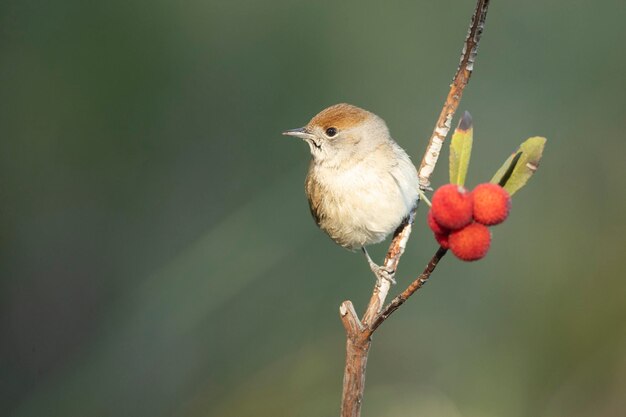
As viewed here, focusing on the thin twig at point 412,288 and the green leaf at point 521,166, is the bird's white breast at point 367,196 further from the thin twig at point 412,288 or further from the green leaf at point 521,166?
the green leaf at point 521,166

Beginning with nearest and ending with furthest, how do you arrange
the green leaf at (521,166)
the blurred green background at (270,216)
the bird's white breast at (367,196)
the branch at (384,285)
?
the green leaf at (521,166), the branch at (384,285), the bird's white breast at (367,196), the blurred green background at (270,216)

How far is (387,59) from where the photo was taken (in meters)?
6.51

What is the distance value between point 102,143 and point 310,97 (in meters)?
1.80

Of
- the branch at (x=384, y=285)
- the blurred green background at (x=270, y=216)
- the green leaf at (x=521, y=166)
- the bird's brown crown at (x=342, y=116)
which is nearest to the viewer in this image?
the green leaf at (x=521, y=166)

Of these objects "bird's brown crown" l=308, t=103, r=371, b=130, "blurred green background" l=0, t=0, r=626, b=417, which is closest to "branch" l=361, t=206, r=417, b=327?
"bird's brown crown" l=308, t=103, r=371, b=130

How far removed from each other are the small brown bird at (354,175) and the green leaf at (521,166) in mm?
1845

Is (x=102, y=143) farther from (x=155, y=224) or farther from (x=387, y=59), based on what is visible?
(x=387, y=59)

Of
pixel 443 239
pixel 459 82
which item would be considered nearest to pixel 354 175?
pixel 459 82

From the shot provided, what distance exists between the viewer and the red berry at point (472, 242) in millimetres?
1586

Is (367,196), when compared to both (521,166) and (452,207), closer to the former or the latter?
(521,166)

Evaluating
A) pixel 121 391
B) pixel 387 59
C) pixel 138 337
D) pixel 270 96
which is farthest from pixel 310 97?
pixel 121 391

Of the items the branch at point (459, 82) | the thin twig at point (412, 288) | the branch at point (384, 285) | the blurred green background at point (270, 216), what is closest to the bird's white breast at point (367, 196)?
the branch at point (384, 285)

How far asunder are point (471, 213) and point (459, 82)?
0.80 metres

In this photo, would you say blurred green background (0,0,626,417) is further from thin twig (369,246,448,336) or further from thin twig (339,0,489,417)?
thin twig (369,246,448,336)
